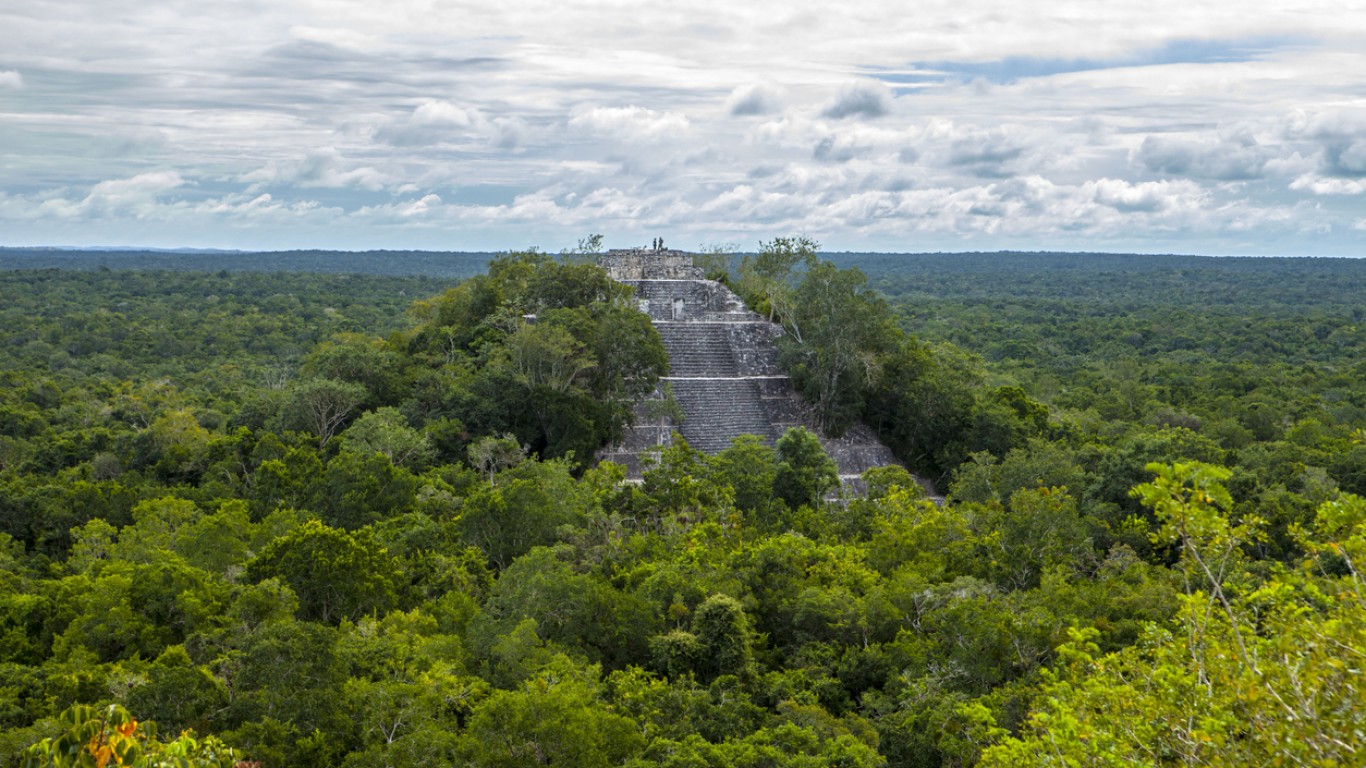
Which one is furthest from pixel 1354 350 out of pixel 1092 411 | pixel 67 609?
pixel 67 609

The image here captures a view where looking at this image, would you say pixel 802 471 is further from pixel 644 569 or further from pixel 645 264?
pixel 645 264

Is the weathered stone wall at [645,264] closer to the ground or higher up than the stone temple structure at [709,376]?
higher up

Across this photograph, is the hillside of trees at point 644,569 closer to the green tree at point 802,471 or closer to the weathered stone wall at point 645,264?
the green tree at point 802,471

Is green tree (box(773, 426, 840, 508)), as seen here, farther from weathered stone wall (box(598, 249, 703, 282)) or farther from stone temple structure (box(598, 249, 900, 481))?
weathered stone wall (box(598, 249, 703, 282))

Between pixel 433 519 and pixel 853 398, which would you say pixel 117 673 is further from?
pixel 853 398

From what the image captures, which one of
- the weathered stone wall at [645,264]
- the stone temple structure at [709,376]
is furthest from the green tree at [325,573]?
the weathered stone wall at [645,264]
